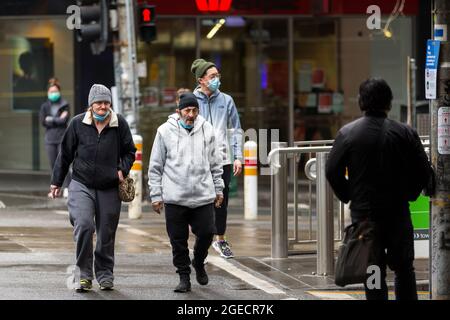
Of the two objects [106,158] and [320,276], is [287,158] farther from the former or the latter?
[106,158]

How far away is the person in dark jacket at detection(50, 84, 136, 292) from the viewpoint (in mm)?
10453

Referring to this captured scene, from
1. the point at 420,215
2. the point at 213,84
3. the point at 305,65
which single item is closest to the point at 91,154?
the point at 213,84

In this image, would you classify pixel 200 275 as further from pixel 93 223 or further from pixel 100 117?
pixel 100 117

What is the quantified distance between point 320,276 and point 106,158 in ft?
8.23

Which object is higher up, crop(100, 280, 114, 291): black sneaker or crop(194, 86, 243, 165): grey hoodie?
crop(194, 86, 243, 165): grey hoodie

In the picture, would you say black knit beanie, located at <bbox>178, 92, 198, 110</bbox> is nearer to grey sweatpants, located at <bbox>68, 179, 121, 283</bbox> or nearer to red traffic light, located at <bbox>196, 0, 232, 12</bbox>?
grey sweatpants, located at <bbox>68, 179, 121, 283</bbox>

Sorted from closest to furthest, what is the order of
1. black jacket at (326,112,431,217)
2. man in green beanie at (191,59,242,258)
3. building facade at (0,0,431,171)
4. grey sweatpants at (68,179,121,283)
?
black jacket at (326,112,431,217), grey sweatpants at (68,179,121,283), man in green beanie at (191,59,242,258), building facade at (0,0,431,171)

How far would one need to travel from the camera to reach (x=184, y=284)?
10.5m

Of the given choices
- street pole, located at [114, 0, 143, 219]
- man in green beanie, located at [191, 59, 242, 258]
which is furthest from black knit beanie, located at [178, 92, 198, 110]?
street pole, located at [114, 0, 143, 219]

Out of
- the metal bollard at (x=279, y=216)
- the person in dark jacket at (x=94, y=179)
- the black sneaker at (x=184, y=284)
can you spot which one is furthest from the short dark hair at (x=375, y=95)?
the metal bollard at (x=279, y=216)

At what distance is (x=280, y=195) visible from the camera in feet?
41.7

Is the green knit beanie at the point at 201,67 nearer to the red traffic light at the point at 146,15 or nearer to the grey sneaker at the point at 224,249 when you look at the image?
the grey sneaker at the point at 224,249

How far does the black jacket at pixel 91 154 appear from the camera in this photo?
34.5ft
